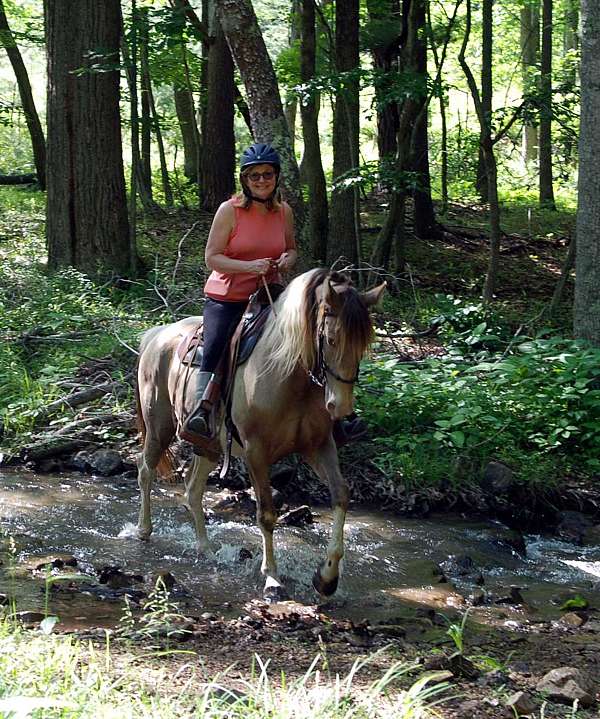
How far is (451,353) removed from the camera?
11.5m

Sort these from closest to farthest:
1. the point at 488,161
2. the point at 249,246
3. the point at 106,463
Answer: the point at 249,246
the point at 106,463
the point at 488,161

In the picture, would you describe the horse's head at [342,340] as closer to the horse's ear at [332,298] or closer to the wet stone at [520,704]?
the horse's ear at [332,298]

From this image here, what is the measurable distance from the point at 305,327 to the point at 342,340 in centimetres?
41

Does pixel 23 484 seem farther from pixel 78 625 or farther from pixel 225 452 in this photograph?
pixel 78 625

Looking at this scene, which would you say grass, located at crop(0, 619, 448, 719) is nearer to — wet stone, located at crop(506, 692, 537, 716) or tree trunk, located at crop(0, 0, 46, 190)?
wet stone, located at crop(506, 692, 537, 716)

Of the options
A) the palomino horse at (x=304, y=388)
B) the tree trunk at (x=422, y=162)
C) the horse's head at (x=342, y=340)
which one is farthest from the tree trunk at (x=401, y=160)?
the horse's head at (x=342, y=340)

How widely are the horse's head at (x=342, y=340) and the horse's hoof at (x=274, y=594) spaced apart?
148 cm

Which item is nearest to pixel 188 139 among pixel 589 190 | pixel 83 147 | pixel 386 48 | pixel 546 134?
pixel 386 48

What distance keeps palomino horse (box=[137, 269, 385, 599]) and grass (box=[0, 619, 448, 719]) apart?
6.08 ft

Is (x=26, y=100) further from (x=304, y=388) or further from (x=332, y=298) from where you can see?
(x=332, y=298)

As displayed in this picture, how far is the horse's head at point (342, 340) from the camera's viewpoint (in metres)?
5.79

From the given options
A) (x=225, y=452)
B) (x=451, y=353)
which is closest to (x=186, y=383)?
(x=225, y=452)

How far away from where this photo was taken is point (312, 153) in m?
16.4

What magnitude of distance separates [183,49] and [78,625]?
15.9 metres
